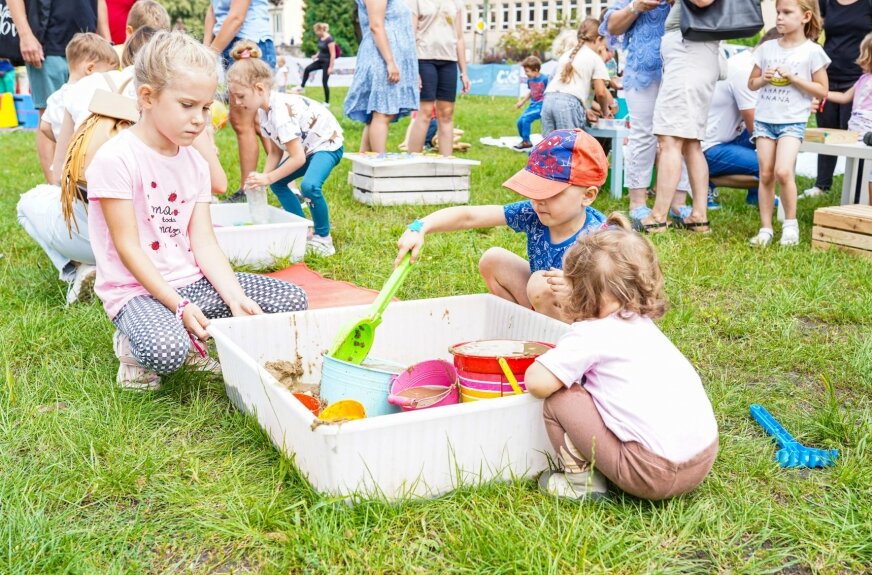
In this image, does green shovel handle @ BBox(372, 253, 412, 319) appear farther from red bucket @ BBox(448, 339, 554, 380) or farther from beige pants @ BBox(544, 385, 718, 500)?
beige pants @ BBox(544, 385, 718, 500)

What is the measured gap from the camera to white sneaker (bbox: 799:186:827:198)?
574 centimetres

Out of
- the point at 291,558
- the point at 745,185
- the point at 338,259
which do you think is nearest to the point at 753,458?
the point at 291,558

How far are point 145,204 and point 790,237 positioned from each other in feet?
10.8

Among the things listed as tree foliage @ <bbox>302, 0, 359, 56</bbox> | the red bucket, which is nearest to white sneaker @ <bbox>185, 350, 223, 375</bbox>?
the red bucket

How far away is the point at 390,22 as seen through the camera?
5633 millimetres

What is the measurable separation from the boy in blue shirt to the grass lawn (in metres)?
5.11

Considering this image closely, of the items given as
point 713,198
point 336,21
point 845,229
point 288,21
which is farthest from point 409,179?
point 288,21

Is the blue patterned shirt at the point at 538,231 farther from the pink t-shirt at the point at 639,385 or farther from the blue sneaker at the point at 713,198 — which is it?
the blue sneaker at the point at 713,198

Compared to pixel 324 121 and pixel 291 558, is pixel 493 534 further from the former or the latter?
pixel 324 121

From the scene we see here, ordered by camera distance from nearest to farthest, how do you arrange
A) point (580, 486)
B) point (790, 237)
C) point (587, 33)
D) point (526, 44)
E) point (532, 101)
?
point (580, 486) < point (790, 237) < point (587, 33) < point (532, 101) < point (526, 44)

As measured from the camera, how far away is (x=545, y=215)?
2.45 m

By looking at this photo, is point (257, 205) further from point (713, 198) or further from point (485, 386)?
point (713, 198)

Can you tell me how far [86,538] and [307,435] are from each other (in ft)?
1.55

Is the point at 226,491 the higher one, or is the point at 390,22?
the point at 390,22
